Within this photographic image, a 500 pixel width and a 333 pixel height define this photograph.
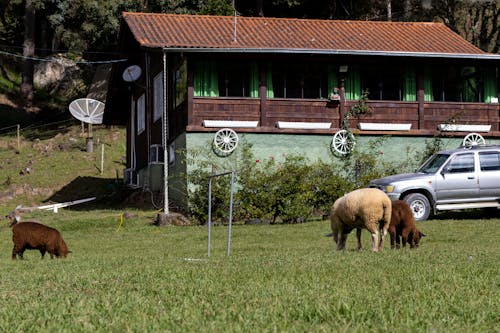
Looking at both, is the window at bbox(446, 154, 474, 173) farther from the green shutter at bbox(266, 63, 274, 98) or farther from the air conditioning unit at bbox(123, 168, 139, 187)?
the air conditioning unit at bbox(123, 168, 139, 187)

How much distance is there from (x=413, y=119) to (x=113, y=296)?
22317 millimetres

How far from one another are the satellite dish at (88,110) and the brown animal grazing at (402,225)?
1100 inches

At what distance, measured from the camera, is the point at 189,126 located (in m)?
27.9

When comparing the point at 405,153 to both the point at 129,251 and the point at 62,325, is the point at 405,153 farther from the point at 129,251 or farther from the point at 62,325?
the point at 62,325

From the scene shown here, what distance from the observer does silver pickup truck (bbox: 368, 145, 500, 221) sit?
23.3 meters

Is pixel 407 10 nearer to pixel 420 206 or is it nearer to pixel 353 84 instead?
pixel 353 84

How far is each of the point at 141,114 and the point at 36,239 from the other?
19960mm

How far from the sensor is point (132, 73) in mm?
33656

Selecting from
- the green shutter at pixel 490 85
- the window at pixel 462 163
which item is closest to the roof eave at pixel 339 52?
the green shutter at pixel 490 85

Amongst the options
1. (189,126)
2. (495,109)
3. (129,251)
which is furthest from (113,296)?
(495,109)

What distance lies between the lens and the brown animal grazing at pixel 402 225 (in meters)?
15.4

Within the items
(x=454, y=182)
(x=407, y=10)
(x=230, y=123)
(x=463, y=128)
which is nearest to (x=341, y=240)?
(x=454, y=182)

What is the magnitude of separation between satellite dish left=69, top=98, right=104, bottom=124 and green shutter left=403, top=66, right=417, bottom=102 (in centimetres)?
1694

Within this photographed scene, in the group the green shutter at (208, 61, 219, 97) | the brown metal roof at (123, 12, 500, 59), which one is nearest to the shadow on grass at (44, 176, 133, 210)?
the green shutter at (208, 61, 219, 97)
